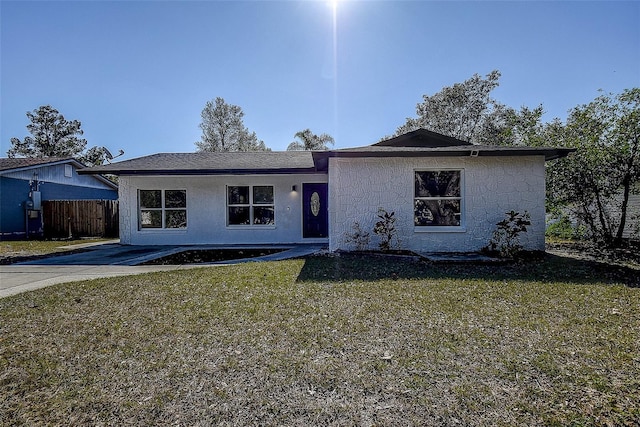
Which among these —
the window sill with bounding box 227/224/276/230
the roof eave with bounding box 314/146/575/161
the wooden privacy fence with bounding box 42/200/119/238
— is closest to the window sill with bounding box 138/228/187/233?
the window sill with bounding box 227/224/276/230

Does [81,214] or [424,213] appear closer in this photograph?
[424,213]

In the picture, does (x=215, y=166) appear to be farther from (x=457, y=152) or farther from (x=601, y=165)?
(x=601, y=165)

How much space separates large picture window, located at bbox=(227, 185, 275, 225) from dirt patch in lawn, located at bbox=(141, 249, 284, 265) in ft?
6.40

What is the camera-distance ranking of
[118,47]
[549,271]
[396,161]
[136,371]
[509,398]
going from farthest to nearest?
[118,47] → [396,161] → [549,271] → [136,371] → [509,398]

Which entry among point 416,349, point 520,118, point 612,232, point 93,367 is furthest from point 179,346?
point 520,118

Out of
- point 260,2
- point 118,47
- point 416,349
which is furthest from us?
point 118,47

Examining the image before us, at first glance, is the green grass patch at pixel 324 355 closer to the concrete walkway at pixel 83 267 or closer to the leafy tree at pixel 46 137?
the concrete walkway at pixel 83 267

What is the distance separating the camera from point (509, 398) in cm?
221

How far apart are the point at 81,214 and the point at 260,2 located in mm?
13319

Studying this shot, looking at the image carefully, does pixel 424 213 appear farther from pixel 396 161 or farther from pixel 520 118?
pixel 520 118

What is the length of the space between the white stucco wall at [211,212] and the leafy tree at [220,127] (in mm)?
24859

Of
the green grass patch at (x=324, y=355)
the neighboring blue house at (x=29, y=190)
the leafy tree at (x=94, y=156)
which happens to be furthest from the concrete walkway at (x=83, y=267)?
the leafy tree at (x=94, y=156)

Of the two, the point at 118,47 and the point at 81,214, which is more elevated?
the point at 118,47

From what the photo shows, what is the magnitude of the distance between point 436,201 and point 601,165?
19.3 feet
